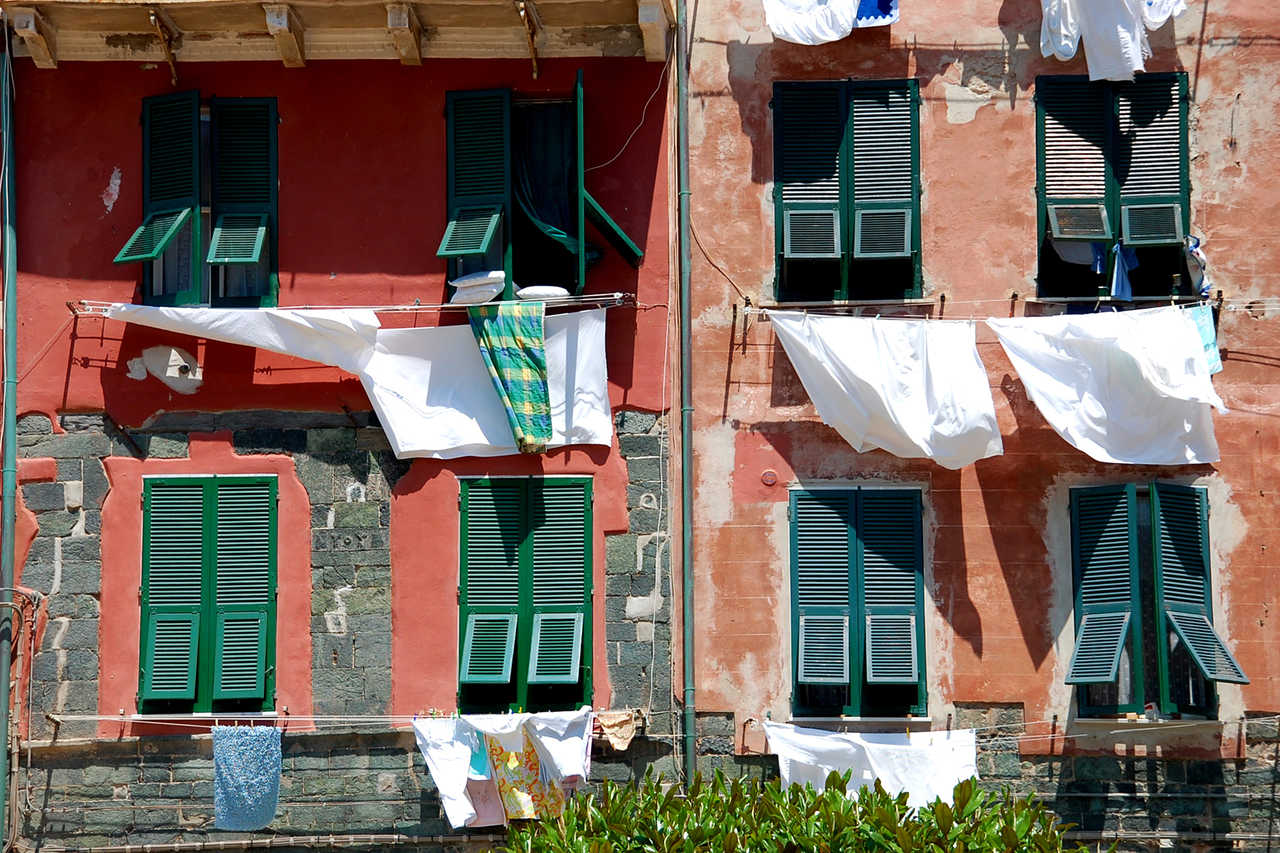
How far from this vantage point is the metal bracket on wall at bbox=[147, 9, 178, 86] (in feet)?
51.4

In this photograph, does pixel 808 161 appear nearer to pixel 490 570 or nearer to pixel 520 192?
pixel 520 192

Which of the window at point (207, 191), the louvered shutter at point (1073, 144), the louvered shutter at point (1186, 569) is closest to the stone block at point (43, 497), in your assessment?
the window at point (207, 191)

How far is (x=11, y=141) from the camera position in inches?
629

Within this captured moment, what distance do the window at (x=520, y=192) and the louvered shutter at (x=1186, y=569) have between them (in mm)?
4841

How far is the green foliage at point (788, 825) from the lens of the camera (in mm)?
12922

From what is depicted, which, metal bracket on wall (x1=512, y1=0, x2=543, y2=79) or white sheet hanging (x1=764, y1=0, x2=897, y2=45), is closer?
metal bracket on wall (x1=512, y1=0, x2=543, y2=79)

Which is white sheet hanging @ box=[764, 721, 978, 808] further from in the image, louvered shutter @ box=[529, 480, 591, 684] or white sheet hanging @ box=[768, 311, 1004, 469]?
white sheet hanging @ box=[768, 311, 1004, 469]

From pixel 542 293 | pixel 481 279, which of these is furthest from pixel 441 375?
pixel 542 293

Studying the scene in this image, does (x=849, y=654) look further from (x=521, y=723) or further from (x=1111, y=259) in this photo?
(x=1111, y=259)

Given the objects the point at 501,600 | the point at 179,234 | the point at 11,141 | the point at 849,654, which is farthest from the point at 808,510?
the point at 11,141

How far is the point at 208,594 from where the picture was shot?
15.4 meters

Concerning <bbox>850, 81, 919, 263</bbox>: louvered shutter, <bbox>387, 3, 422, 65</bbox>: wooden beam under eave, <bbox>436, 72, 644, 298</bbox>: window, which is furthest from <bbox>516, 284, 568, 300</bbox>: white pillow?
<bbox>850, 81, 919, 263</bbox>: louvered shutter

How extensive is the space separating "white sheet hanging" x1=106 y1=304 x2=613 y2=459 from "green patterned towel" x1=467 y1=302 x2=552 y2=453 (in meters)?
0.16

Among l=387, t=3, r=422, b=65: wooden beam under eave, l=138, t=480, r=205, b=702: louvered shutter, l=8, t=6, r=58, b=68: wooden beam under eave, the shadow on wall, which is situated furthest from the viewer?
the shadow on wall
